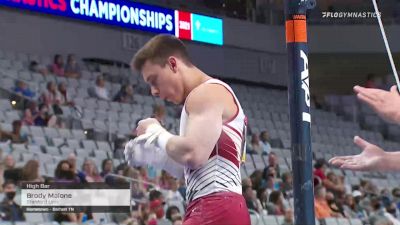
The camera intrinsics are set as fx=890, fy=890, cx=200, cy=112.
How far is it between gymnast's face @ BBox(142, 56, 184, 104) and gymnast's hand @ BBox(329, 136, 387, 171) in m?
0.77

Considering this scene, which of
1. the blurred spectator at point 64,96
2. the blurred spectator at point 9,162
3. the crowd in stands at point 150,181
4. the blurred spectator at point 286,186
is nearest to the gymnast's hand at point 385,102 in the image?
the crowd in stands at point 150,181

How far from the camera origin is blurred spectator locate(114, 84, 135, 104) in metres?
14.9

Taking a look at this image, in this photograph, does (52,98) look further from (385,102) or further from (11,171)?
(385,102)

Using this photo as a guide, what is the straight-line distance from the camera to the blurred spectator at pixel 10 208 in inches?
372

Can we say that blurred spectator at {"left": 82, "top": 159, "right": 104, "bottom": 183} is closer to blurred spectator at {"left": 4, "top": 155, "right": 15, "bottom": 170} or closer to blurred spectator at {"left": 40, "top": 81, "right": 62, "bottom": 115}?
blurred spectator at {"left": 4, "top": 155, "right": 15, "bottom": 170}

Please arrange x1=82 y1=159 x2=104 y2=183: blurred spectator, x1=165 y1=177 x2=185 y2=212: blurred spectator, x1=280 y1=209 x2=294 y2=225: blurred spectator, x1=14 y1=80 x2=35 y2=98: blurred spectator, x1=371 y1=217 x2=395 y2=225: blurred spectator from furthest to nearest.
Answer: x1=14 y1=80 x2=35 y2=98: blurred spectator, x1=371 y1=217 x2=395 y2=225: blurred spectator, x1=280 y1=209 x2=294 y2=225: blurred spectator, x1=165 y1=177 x2=185 y2=212: blurred spectator, x1=82 y1=159 x2=104 y2=183: blurred spectator

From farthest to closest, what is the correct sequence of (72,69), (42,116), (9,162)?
(72,69) → (42,116) → (9,162)

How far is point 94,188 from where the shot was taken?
10344 millimetres

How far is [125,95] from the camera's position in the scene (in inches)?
594

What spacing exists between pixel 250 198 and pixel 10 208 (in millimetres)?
3431

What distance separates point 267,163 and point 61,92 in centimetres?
360

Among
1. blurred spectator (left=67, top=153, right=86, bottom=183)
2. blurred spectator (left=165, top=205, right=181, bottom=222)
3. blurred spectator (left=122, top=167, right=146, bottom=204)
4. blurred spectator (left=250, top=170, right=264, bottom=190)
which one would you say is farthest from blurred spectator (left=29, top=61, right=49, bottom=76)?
blurred spectator (left=165, top=205, right=181, bottom=222)

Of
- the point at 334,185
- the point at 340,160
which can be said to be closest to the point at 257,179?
the point at 334,185

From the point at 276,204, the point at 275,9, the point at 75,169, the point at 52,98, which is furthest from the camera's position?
the point at 275,9
